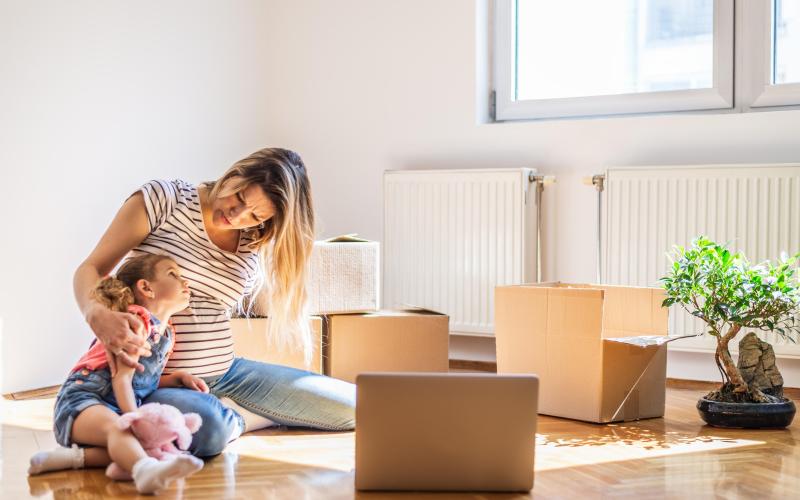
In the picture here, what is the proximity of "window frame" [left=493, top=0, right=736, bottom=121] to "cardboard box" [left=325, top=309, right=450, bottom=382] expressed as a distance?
Answer: 1321mm

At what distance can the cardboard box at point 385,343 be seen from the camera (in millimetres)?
3148

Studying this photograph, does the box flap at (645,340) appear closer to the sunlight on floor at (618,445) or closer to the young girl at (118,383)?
the sunlight on floor at (618,445)

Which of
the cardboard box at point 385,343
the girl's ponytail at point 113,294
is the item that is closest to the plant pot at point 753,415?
the cardboard box at point 385,343

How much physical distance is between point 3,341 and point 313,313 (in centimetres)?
109

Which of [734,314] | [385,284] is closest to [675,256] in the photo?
Result: [734,314]

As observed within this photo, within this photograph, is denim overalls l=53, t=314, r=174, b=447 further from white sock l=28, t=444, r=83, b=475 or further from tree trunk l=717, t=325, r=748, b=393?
tree trunk l=717, t=325, r=748, b=393

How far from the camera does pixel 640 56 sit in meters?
3.91

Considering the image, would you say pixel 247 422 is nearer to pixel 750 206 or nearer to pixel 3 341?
pixel 3 341

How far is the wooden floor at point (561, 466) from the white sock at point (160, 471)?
54 millimetres

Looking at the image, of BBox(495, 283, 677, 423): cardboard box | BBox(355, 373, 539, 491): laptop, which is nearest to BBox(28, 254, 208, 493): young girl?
BBox(355, 373, 539, 491): laptop

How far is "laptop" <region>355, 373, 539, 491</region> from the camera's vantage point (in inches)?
76.8

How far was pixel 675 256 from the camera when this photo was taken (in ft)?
11.8

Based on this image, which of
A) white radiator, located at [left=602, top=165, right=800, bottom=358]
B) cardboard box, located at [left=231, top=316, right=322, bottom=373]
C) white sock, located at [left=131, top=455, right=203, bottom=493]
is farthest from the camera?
white radiator, located at [left=602, top=165, right=800, bottom=358]

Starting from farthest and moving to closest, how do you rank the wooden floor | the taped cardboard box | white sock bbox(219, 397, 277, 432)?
the taped cardboard box → white sock bbox(219, 397, 277, 432) → the wooden floor
